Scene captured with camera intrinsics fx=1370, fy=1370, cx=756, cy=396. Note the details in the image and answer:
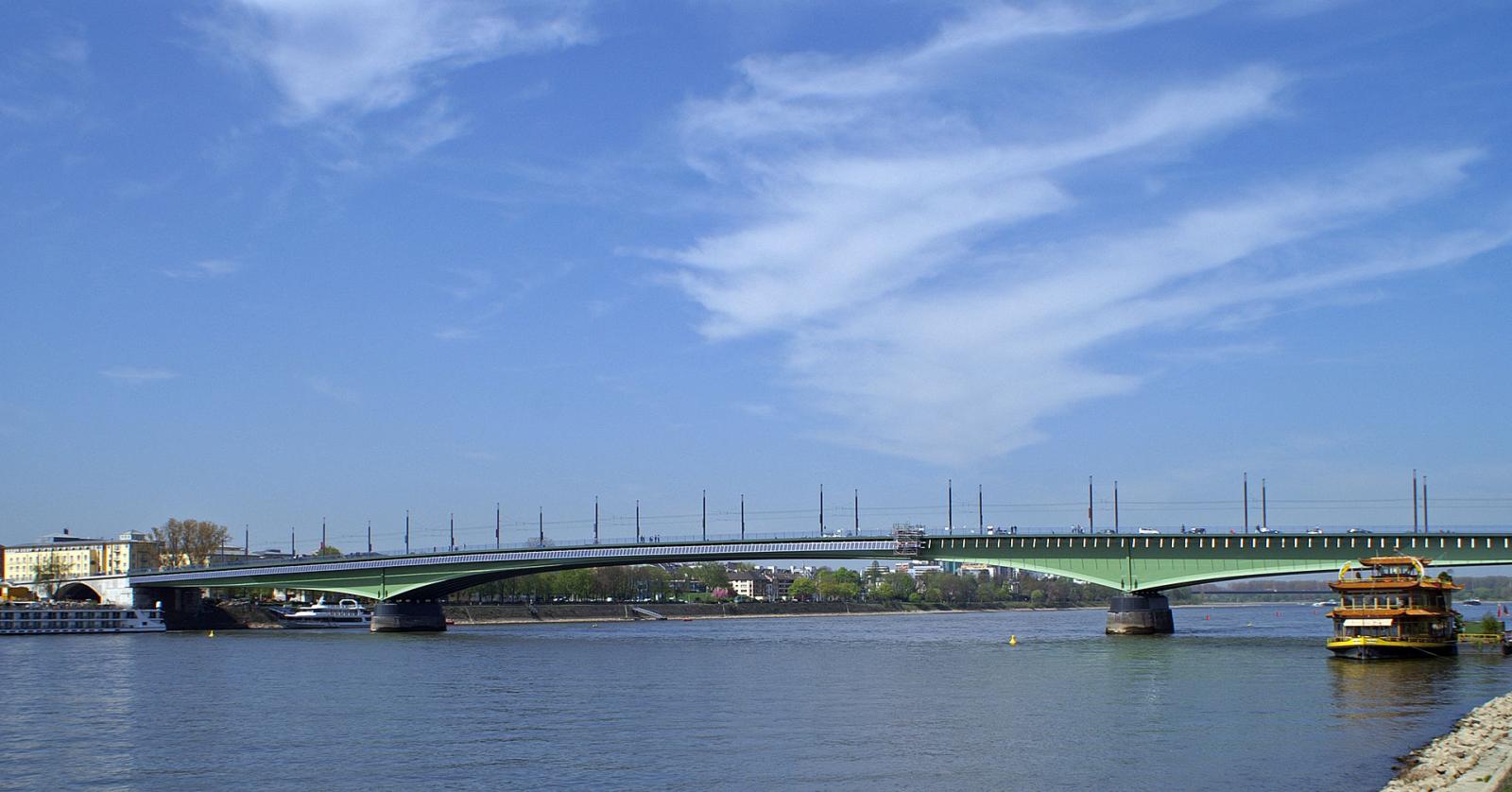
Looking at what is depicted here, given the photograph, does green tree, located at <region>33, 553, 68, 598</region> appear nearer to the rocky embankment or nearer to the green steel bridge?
the green steel bridge

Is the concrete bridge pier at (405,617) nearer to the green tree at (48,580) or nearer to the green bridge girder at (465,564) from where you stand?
the green bridge girder at (465,564)

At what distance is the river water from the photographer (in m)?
36.4

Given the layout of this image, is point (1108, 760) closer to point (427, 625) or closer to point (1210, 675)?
point (1210, 675)

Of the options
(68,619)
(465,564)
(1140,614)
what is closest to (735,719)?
(1140,614)

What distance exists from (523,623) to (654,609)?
33956 millimetres

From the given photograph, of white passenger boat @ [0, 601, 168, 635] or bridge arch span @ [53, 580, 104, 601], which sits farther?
bridge arch span @ [53, 580, 104, 601]

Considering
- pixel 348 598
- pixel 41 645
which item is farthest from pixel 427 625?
pixel 348 598

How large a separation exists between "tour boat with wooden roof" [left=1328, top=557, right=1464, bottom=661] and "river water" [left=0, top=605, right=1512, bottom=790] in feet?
5.68

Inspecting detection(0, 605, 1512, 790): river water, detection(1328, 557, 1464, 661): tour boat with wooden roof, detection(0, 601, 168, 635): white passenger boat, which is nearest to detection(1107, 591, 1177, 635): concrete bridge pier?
detection(0, 605, 1512, 790): river water

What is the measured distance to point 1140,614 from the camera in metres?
103

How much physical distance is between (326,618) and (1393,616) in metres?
111

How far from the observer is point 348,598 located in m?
187

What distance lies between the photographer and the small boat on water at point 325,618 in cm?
14638

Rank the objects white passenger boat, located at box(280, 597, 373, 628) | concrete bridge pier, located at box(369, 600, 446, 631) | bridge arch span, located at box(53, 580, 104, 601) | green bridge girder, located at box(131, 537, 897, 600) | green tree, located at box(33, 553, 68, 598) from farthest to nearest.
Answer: green tree, located at box(33, 553, 68, 598) → bridge arch span, located at box(53, 580, 104, 601) → white passenger boat, located at box(280, 597, 373, 628) → concrete bridge pier, located at box(369, 600, 446, 631) → green bridge girder, located at box(131, 537, 897, 600)
